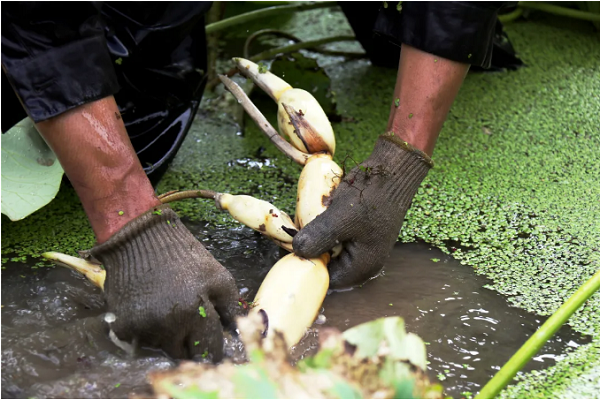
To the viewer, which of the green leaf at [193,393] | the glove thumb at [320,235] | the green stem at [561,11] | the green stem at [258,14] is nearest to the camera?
the green leaf at [193,393]

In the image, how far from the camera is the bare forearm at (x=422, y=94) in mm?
1301

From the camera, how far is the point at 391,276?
1380 mm

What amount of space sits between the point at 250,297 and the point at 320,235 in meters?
0.21

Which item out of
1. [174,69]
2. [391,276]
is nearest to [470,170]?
[391,276]

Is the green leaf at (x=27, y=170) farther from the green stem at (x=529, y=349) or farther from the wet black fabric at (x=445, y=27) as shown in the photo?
the green stem at (x=529, y=349)

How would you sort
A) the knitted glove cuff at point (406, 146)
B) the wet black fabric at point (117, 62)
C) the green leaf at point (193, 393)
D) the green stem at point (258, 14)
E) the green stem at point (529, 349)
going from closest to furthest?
the green leaf at point (193, 393) < the green stem at point (529, 349) < the wet black fabric at point (117, 62) < the knitted glove cuff at point (406, 146) < the green stem at point (258, 14)

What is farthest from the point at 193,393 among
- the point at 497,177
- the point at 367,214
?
the point at 497,177

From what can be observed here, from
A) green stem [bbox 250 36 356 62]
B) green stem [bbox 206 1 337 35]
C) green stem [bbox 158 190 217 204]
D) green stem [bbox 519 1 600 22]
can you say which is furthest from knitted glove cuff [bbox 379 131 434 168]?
green stem [bbox 519 1 600 22]

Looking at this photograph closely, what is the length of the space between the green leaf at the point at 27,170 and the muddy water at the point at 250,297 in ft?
0.50

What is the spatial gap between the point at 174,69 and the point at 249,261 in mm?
604

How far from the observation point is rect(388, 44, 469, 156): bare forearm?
4.27 ft

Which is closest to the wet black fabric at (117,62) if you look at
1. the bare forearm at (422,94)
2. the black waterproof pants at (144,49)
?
the black waterproof pants at (144,49)

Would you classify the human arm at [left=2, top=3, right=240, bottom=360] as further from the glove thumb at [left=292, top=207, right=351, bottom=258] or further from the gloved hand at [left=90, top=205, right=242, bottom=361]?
the glove thumb at [left=292, top=207, right=351, bottom=258]

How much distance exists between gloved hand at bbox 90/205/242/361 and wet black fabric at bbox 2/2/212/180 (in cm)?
25
